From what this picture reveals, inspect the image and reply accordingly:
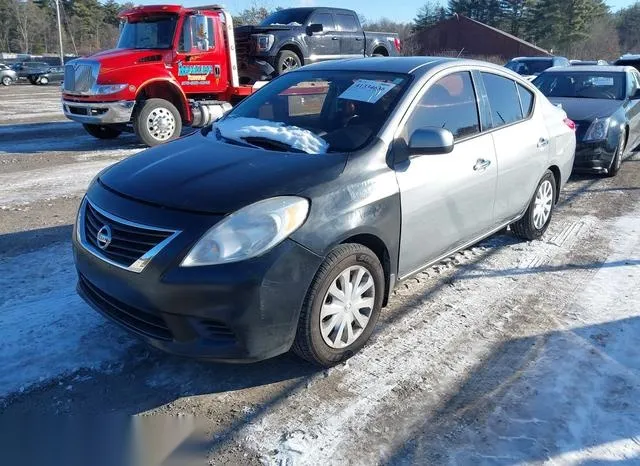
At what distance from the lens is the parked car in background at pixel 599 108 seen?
8.01 metres

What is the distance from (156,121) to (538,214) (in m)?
7.57

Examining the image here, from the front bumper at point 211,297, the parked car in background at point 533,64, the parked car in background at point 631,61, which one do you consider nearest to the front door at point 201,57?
the front bumper at point 211,297

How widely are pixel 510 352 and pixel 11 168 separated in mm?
8127

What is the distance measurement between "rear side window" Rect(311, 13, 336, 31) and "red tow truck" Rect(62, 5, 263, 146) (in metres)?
2.77

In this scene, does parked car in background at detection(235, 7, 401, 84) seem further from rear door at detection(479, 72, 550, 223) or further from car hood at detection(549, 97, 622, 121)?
rear door at detection(479, 72, 550, 223)

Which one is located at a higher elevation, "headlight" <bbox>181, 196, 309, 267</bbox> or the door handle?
the door handle

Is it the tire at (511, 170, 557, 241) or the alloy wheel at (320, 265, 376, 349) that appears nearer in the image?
the alloy wheel at (320, 265, 376, 349)

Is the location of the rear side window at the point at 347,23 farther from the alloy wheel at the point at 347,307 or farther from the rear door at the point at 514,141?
the alloy wheel at the point at 347,307

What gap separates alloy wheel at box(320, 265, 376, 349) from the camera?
10.4ft

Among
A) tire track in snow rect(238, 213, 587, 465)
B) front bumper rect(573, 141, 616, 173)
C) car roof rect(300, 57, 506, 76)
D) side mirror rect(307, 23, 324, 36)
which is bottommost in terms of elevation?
tire track in snow rect(238, 213, 587, 465)

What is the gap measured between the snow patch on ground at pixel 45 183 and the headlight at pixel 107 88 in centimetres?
173

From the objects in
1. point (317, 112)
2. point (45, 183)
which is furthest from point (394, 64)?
point (45, 183)

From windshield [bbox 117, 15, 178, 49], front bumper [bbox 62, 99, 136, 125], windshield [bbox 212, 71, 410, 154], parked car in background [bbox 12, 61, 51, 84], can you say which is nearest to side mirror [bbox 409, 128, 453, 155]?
windshield [bbox 212, 71, 410, 154]

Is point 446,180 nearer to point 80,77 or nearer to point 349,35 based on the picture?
point 80,77
